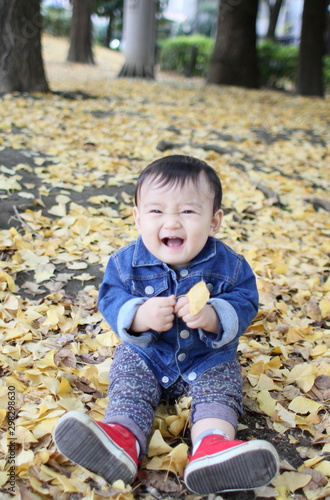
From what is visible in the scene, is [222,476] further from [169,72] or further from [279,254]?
[169,72]

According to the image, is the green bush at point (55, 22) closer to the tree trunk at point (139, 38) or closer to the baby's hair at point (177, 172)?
the tree trunk at point (139, 38)

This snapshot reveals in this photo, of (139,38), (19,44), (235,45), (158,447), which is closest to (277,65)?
(235,45)

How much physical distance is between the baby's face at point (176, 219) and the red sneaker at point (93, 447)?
57 cm

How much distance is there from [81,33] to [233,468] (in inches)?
627

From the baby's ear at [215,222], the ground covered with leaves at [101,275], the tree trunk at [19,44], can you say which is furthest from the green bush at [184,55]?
the baby's ear at [215,222]

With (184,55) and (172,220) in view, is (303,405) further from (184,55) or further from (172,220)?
(184,55)

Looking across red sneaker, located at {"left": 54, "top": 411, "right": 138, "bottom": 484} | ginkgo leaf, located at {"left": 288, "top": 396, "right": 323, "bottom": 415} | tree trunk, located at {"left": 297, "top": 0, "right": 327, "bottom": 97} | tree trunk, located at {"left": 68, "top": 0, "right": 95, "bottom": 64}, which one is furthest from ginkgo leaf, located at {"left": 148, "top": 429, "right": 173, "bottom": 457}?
tree trunk, located at {"left": 68, "top": 0, "right": 95, "bottom": 64}

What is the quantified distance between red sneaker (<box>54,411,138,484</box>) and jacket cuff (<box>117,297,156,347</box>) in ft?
0.99

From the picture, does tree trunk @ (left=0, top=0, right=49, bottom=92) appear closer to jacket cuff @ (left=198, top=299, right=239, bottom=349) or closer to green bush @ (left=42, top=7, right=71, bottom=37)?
jacket cuff @ (left=198, top=299, right=239, bottom=349)

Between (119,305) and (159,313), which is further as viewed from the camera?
(119,305)

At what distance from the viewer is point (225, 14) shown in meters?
10.3

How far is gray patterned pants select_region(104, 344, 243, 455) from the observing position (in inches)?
56.4

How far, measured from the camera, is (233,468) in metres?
1.21

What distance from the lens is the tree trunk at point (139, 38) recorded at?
34.9ft
